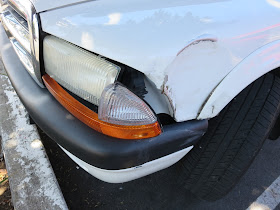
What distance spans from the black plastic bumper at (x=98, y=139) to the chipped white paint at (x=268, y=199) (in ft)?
3.72

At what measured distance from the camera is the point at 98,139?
1.33 meters

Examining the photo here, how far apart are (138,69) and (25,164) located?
57.6 inches

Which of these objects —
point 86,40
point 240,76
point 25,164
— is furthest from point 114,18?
point 25,164

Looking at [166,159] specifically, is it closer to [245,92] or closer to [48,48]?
[245,92]

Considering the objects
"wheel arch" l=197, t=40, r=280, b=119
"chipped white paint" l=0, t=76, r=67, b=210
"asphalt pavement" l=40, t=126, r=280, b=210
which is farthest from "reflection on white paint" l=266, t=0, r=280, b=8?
"chipped white paint" l=0, t=76, r=67, b=210

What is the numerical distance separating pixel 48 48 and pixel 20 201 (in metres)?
1.17

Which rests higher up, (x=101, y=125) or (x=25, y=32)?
(x=25, y=32)

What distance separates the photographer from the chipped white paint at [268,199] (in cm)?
222

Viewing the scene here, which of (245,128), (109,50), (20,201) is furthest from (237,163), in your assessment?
(20,201)

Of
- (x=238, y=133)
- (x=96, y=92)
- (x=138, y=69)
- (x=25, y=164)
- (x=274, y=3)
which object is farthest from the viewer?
(x=25, y=164)

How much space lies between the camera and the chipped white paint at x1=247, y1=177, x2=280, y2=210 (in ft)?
7.30

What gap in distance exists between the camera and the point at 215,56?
1338 millimetres

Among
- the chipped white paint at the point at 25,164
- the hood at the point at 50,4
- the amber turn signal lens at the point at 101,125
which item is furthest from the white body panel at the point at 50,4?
the chipped white paint at the point at 25,164

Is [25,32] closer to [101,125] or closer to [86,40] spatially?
[86,40]
